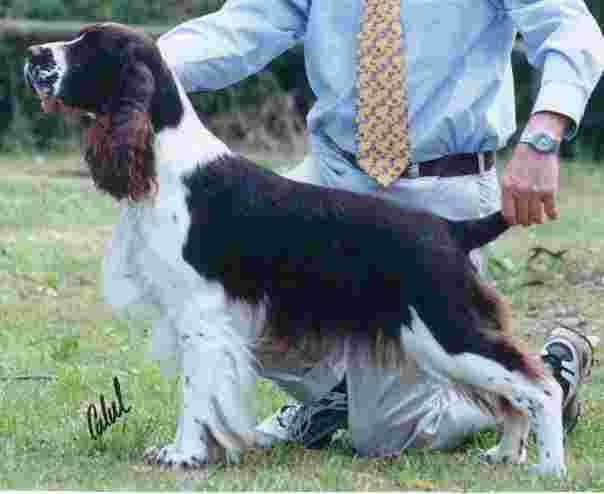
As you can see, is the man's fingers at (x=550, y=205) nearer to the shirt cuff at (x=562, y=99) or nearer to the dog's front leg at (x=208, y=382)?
the shirt cuff at (x=562, y=99)

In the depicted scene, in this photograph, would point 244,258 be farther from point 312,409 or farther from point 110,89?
point 312,409

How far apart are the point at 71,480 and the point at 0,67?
1261cm

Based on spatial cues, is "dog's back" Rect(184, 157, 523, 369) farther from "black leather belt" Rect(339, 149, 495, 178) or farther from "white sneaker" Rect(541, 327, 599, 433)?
"white sneaker" Rect(541, 327, 599, 433)

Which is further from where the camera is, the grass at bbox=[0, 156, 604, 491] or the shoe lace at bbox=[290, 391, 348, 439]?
the shoe lace at bbox=[290, 391, 348, 439]

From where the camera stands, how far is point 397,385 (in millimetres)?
4770

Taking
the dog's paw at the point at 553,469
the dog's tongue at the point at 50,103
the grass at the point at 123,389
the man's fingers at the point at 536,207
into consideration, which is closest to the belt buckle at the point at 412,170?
the man's fingers at the point at 536,207

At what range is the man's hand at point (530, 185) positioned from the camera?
13.1ft

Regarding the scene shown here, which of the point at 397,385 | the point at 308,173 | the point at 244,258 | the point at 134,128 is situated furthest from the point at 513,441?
the point at 134,128

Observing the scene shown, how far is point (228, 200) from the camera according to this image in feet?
13.9

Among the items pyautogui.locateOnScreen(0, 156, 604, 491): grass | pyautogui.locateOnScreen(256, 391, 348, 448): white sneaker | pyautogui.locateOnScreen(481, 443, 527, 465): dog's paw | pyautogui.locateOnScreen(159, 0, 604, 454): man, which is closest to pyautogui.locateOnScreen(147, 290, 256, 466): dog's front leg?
pyautogui.locateOnScreen(0, 156, 604, 491): grass

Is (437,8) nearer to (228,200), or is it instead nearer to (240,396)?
(228,200)

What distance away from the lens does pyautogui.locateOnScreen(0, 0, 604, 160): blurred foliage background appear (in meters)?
16.1
